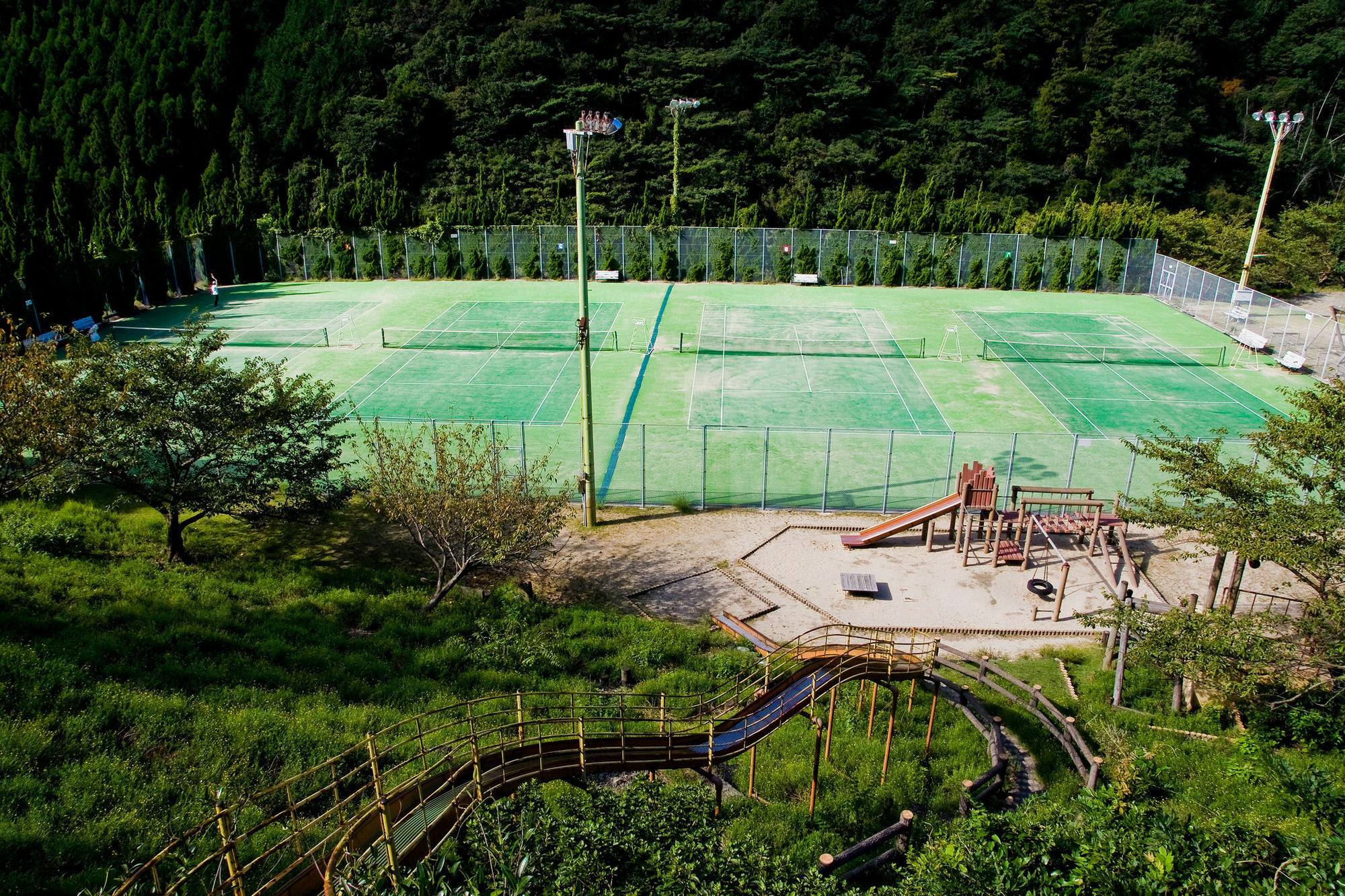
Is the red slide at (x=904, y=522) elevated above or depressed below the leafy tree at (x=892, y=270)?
below

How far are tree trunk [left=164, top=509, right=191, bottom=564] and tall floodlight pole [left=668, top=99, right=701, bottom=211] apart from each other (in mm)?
39282

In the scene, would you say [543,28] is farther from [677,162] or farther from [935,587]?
[935,587]

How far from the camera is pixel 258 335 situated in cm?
3650

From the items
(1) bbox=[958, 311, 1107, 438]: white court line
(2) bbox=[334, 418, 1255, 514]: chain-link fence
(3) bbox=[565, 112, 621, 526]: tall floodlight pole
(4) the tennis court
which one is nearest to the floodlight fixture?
(3) bbox=[565, 112, 621, 526]: tall floodlight pole

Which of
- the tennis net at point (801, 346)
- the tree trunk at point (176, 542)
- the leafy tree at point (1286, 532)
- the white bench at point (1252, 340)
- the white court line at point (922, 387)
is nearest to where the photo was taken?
the leafy tree at point (1286, 532)

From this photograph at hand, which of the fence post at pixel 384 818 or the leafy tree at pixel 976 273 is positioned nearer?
the fence post at pixel 384 818

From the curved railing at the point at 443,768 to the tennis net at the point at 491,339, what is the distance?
21957 millimetres

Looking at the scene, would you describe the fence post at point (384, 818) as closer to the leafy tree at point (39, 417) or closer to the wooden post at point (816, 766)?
the wooden post at point (816, 766)

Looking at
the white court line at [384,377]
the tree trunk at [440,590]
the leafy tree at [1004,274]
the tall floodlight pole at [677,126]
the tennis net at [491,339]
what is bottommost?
the tree trunk at [440,590]

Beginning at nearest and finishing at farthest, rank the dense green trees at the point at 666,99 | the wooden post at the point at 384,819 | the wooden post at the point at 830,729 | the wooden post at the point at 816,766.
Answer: the wooden post at the point at 384,819 < the wooden post at the point at 816,766 < the wooden post at the point at 830,729 < the dense green trees at the point at 666,99

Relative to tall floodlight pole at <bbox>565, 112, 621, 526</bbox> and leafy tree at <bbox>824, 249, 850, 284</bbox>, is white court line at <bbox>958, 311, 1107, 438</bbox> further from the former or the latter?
tall floodlight pole at <bbox>565, 112, 621, 526</bbox>

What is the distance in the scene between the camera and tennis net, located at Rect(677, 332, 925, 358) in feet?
114

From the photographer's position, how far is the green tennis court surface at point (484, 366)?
27.8m

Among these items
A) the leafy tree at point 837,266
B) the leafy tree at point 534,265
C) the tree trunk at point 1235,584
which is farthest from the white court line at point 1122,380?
the leafy tree at point 534,265
